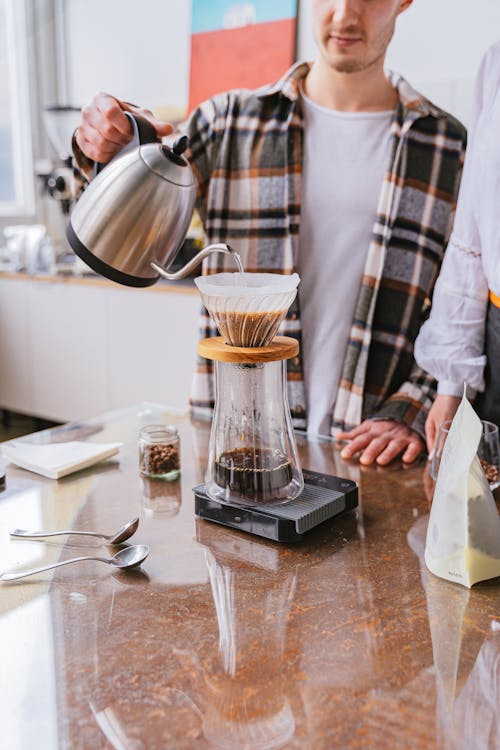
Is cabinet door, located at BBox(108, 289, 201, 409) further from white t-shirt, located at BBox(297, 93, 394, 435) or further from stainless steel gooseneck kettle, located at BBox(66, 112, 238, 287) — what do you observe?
stainless steel gooseneck kettle, located at BBox(66, 112, 238, 287)

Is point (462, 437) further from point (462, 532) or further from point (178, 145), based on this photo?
point (178, 145)

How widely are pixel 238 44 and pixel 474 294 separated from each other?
250 centimetres

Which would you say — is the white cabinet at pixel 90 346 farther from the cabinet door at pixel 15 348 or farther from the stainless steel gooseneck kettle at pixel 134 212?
the stainless steel gooseneck kettle at pixel 134 212

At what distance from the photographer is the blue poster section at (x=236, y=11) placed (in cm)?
322

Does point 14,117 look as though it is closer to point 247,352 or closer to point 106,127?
point 106,127

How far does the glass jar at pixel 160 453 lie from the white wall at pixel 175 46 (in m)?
2.24

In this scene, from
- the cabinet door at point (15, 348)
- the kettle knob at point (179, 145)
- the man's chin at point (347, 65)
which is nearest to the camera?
the kettle knob at point (179, 145)

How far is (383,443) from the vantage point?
1.28 m

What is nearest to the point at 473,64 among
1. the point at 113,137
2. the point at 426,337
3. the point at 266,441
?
the point at 426,337

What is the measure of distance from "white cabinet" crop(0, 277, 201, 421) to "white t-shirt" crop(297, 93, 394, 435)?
136 centimetres

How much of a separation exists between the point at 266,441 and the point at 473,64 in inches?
94.2

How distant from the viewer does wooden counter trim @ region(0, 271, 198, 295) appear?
3090mm

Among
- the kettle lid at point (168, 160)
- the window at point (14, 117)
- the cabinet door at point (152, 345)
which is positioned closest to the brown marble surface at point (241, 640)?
the kettle lid at point (168, 160)

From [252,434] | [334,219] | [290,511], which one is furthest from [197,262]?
[334,219]
